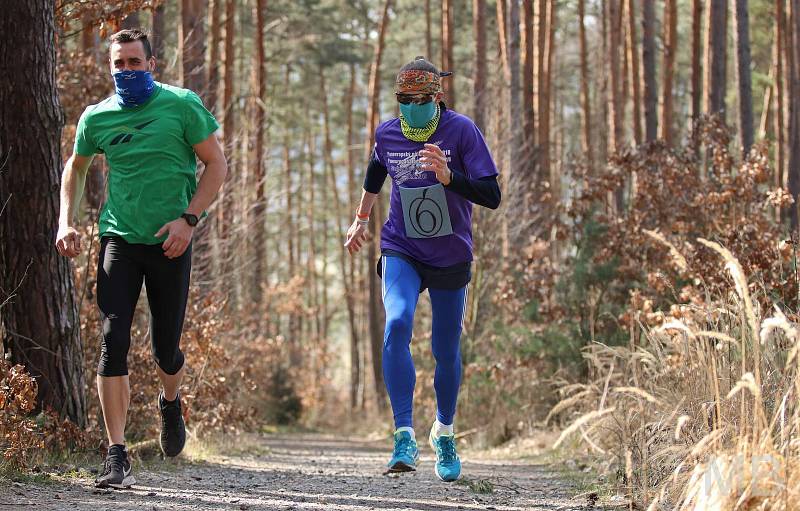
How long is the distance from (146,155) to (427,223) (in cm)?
154

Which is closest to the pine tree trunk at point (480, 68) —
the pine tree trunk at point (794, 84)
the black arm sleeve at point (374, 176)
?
the pine tree trunk at point (794, 84)

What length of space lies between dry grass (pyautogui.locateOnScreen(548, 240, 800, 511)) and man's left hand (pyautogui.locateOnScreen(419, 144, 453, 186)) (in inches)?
52.6

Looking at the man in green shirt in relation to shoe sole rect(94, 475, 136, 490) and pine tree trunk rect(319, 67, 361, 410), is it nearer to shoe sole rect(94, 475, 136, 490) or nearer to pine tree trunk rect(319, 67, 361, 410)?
shoe sole rect(94, 475, 136, 490)

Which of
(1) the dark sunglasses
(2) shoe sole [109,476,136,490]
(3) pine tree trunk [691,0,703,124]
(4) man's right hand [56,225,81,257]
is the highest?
(3) pine tree trunk [691,0,703,124]

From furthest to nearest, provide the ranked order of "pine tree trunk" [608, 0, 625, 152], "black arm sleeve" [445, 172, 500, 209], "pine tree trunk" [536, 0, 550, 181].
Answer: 1. "pine tree trunk" [608, 0, 625, 152]
2. "pine tree trunk" [536, 0, 550, 181]
3. "black arm sleeve" [445, 172, 500, 209]

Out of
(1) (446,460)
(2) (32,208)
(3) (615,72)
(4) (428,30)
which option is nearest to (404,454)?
(1) (446,460)

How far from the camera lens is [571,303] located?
512 inches

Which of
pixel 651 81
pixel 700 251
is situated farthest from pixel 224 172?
pixel 651 81

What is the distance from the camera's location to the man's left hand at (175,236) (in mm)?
5949

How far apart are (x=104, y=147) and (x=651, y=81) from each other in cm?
1765

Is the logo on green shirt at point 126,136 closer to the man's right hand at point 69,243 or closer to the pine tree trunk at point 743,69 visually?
the man's right hand at point 69,243

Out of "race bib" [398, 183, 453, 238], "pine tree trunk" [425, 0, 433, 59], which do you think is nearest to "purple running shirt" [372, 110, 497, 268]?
"race bib" [398, 183, 453, 238]

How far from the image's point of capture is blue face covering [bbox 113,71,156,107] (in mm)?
6000

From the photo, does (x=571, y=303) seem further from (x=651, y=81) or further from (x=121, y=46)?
(x=651, y=81)
